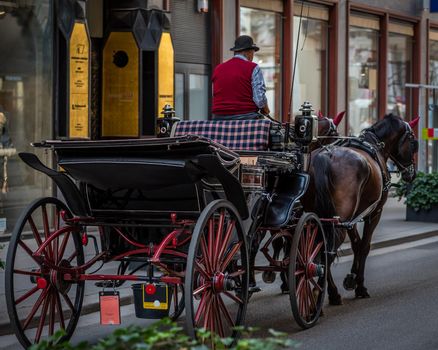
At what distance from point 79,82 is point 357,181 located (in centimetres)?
632

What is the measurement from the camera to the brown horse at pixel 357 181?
9.64 meters

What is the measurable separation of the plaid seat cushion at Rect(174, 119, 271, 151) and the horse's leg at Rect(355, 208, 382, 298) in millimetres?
2458

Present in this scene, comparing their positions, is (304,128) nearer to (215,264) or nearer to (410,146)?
(215,264)

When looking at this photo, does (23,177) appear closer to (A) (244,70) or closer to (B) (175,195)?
(A) (244,70)

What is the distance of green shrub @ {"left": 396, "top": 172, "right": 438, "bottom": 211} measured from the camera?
17547 millimetres

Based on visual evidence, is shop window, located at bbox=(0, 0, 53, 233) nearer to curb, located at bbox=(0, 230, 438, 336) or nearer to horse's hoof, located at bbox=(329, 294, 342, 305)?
curb, located at bbox=(0, 230, 438, 336)

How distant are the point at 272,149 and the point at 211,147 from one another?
1.69 metres

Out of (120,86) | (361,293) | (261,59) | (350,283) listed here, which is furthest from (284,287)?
(261,59)

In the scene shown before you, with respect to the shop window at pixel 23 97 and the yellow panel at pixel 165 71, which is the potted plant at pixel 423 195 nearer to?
the yellow panel at pixel 165 71

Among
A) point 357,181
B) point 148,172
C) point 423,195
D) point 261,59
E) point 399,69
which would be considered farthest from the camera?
point 399,69

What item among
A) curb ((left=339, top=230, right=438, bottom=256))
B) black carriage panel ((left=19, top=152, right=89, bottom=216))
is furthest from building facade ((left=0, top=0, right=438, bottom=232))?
curb ((left=339, top=230, right=438, bottom=256))

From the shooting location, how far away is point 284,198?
8.61m

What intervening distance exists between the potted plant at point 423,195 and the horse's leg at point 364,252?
22.7 ft

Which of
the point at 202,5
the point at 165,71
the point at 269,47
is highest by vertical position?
the point at 202,5
